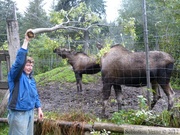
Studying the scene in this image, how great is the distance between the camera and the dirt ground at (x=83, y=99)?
6387mm

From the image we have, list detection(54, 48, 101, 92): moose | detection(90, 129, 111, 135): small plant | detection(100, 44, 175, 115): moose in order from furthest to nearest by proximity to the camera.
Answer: detection(54, 48, 101, 92): moose < detection(100, 44, 175, 115): moose < detection(90, 129, 111, 135): small plant

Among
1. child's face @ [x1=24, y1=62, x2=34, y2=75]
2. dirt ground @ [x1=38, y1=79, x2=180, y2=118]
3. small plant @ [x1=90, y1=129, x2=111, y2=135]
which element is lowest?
dirt ground @ [x1=38, y1=79, x2=180, y2=118]

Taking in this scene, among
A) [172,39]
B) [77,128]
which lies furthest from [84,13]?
[172,39]

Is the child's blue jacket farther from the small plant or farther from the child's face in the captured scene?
the small plant

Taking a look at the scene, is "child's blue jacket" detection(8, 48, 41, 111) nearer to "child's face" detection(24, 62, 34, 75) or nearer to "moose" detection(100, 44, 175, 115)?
"child's face" detection(24, 62, 34, 75)

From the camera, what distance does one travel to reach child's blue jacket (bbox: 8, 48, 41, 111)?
339cm

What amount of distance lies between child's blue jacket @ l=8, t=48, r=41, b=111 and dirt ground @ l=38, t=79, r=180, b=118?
2.08m

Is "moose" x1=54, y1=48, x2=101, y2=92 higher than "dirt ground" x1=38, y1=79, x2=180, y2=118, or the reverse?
"moose" x1=54, y1=48, x2=101, y2=92

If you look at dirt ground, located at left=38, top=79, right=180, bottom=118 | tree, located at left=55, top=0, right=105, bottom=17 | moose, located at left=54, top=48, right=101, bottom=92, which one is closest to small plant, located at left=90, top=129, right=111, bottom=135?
dirt ground, located at left=38, top=79, right=180, bottom=118

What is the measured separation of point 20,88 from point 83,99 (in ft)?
14.0

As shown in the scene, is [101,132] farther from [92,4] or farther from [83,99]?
[92,4]

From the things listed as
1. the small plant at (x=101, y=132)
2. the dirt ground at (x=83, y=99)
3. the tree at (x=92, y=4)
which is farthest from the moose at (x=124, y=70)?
the tree at (x=92, y=4)

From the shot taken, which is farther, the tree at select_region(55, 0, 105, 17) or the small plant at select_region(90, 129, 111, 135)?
the tree at select_region(55, 0, 105, 17)

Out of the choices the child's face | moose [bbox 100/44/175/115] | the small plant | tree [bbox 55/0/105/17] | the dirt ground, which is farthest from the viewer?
tree [bbox 55/0/105/17]
